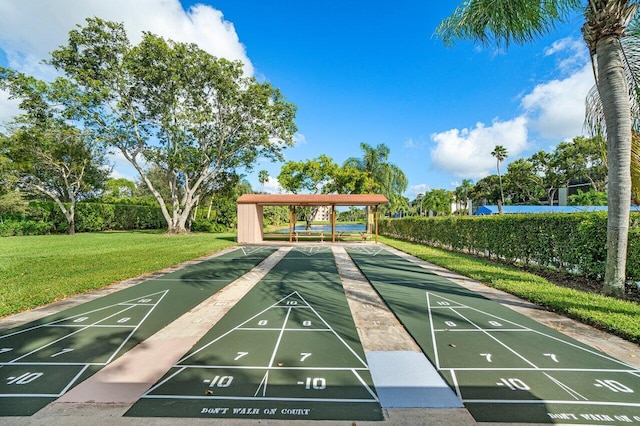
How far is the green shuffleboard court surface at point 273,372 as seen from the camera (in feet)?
7.07

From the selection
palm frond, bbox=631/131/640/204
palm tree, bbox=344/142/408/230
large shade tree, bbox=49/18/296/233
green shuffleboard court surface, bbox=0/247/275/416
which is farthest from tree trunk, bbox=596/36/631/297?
palm tree, bbox=344/142/408/230

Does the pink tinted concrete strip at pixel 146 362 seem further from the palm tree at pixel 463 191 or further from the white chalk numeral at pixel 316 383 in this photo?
the palm tree at pixel 463 191

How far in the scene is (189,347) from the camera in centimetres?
321

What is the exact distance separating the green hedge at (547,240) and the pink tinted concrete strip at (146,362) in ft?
24.6

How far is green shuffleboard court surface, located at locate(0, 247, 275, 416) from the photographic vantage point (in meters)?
2.43

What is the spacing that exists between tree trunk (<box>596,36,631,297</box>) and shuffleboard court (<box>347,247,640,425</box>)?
7.66 feet

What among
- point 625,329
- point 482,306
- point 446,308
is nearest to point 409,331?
point 446,308

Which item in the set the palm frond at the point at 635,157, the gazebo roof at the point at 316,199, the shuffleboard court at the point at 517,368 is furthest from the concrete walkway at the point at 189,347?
the gazebo roof at the point at 316,199

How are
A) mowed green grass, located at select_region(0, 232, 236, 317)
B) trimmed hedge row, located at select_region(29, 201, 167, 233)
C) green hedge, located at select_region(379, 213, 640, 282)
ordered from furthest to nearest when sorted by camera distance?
trimmed hedge row, located at select_region(29, 201, 167, 233) < green hedge, located at select_region(379, 213, 640, 282) < mowed green grass, located at select_region(0, 232, 236, 317)

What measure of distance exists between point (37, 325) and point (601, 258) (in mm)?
10050

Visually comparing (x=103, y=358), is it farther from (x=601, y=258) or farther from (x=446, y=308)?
(x=601, y=258)

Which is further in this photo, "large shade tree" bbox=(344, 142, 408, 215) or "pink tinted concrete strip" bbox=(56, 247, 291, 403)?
"large shade tree" bbox=(344, 142, 408, 215)

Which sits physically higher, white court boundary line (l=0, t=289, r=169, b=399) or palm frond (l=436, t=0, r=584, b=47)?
palm frond (l=436, t=0, r=584, b=47)

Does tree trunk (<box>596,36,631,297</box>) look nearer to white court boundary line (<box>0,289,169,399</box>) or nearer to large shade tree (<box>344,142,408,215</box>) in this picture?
white court boundary line (<box>0,289,169,399</box>)
